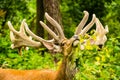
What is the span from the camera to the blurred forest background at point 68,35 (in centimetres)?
788

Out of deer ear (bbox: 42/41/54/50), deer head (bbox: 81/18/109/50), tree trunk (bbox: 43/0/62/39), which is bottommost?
deer ear (bbox: 42/41/54/50)

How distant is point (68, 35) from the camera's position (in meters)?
18.0

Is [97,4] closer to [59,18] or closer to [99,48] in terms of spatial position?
[59,18]

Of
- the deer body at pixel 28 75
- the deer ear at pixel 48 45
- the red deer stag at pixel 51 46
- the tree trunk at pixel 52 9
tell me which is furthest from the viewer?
the tree trunk at pixel 52 9

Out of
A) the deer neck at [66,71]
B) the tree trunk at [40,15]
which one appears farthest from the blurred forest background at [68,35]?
the deer neck at [66,71]

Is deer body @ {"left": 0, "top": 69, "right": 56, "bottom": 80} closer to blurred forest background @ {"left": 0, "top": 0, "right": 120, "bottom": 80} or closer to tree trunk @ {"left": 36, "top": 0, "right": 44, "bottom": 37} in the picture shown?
blurred forest background @ {"left": 0, "top": 0, "right": 120, "bottom": 80}

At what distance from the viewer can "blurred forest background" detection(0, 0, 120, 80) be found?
7.88 m

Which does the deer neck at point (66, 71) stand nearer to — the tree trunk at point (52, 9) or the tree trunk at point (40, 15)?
the tree trunk at point (52, 9)

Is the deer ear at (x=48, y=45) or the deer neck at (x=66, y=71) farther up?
the deer ear at (x=48, y=45)

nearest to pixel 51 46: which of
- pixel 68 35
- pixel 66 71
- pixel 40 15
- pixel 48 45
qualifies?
pixel 48 45

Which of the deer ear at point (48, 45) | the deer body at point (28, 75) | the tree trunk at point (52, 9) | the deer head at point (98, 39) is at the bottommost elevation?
the deer body at point (28, 75)

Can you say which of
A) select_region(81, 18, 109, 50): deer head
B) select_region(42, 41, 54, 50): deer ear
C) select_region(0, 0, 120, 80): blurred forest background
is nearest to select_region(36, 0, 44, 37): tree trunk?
select_region(0, 0, 120, 80): blurred forest background

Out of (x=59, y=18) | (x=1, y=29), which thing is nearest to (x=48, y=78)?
(x=59, y=18)

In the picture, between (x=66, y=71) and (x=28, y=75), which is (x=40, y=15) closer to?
(x=28, y=75)
